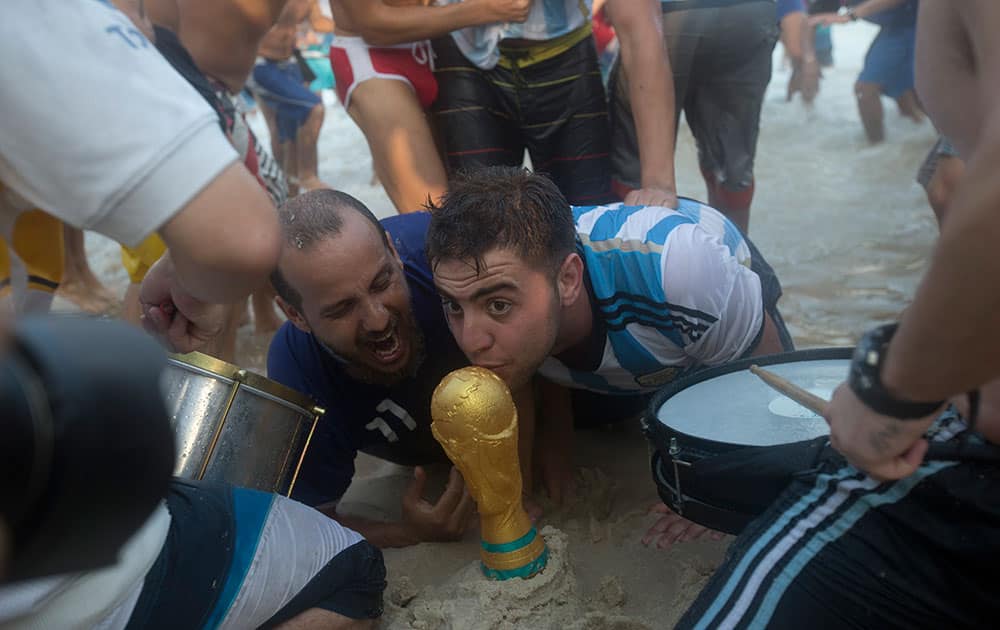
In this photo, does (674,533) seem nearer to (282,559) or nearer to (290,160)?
(282,559)

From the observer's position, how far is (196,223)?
1.13 metres

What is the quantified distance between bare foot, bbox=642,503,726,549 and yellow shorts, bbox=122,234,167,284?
60.0 inches

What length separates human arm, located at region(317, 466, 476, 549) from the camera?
222cm

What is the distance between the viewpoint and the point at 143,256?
2.82m

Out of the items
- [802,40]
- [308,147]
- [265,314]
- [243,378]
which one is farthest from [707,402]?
[802,40]

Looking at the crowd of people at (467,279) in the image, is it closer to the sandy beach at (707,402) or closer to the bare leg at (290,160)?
the sandy beach at (707,402)

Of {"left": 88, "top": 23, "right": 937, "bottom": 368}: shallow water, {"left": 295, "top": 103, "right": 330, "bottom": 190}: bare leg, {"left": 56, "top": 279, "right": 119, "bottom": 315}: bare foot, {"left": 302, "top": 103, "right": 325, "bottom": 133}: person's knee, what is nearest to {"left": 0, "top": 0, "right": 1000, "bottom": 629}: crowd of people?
{"left": 88, "top": 23, "right": 937, "bottom": 368}: shallow water

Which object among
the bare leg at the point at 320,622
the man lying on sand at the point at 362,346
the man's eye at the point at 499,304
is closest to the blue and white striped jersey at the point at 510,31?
the man lying on sand at the point at 362,346

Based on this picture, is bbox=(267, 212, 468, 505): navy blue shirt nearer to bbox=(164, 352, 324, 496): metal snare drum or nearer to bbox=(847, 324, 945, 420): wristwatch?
bbox=(164, 352, 324, 496): metal snare drum

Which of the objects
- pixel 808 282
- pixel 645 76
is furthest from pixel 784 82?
pixel 645 76

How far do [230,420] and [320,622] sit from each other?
454mm

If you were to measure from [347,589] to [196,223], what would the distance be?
3.01 ft

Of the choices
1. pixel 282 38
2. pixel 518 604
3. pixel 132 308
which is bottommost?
pixel 518 604

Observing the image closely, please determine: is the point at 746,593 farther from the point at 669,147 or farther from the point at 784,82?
the point at 784,82
